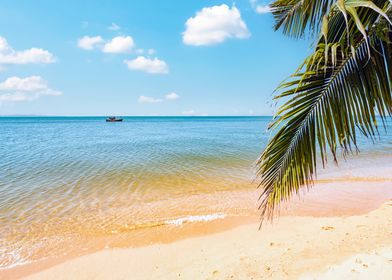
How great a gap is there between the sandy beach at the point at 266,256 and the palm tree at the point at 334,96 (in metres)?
2.69

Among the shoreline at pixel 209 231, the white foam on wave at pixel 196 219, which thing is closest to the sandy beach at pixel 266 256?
the shoreline at pixel 209 231

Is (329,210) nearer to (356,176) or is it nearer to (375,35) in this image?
(356,176)

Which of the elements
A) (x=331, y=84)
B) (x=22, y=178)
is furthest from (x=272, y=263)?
(x=22, y=178)

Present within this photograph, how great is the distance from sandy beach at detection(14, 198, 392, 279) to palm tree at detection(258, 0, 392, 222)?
2687 millimetres

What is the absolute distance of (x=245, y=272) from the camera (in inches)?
157

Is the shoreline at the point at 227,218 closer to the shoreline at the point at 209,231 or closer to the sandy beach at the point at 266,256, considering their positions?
the shoreline at the point at 209,231

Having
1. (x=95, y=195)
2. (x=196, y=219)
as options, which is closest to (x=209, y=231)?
(x=196, y=219)

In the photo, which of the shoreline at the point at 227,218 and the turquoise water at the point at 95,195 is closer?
the shoreline at the point at 227,218

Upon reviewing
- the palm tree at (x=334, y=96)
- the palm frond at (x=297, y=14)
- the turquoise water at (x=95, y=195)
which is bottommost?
the turquoise water at (x=95, y=195)

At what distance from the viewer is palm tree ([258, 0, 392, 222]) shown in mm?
1572

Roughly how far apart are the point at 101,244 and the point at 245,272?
346 centimetres

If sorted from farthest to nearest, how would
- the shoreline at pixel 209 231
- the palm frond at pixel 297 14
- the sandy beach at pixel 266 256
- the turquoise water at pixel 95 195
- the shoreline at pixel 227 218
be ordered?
the turquoise water at pixel 95 195 → the shoreline at pixel 227 218 → the shoreline at pixel 209 231 → the sandy beach at pixel 266 256 → the palm frond at pixel 297 14

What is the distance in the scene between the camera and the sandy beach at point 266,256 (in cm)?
383

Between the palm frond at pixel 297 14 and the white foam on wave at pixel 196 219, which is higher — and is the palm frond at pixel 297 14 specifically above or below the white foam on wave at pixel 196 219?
above
